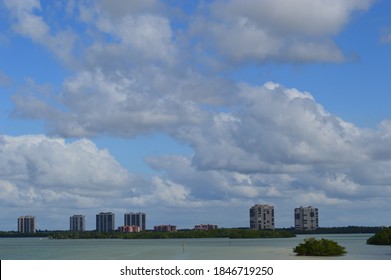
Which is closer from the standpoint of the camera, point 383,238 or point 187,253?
point 187,253

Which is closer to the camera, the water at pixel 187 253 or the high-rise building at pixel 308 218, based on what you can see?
the water at pixel 187 253

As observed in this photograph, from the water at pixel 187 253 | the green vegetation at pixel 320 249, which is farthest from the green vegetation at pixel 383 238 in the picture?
the green vegetation at pixel 320 249

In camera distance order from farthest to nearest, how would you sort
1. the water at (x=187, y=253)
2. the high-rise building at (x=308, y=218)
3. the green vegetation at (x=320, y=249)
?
1. the high-rise building at (x=308, y=218)
2. the water at (x=187, y=253)
3. the green vegetation at (x=320, y=249)

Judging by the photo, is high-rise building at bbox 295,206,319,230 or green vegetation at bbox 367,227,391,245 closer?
green vegetation at bbox 367,227,391,245

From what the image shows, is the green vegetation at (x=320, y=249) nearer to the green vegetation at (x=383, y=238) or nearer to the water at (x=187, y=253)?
the water at (x=187, y=253)

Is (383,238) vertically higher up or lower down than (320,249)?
lower down

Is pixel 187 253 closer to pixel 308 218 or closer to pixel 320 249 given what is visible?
pixel 320 249

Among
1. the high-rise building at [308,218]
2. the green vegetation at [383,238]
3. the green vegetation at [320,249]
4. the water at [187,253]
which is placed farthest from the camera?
the high-rise building at [308,218]

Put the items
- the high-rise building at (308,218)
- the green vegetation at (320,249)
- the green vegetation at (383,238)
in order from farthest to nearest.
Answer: the high-rise building at (308,218)
the green vegetation at (383,238)
the green vegetation at (320,249)

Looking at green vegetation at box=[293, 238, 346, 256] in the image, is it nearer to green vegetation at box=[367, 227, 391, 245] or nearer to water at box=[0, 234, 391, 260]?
water at box=[0, 234, 391, 260]

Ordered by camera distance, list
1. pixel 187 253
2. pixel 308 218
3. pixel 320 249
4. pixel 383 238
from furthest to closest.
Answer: pixel 308 218 → pixel 383 238 → pixel 187 253 → pixel 320 249

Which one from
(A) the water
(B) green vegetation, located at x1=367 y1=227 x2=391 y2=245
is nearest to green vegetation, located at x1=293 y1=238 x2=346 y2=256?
(A) the water

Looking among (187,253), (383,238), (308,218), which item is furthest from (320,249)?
(308,218)

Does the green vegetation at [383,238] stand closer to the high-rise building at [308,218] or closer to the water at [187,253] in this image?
the water at [187,253]
